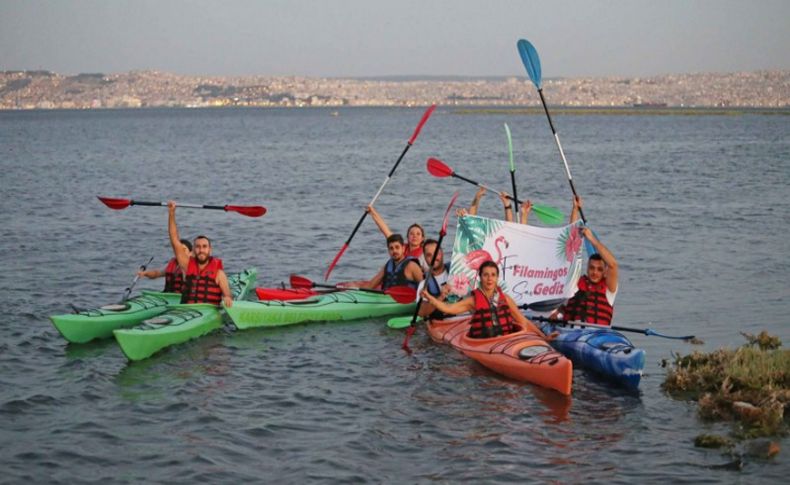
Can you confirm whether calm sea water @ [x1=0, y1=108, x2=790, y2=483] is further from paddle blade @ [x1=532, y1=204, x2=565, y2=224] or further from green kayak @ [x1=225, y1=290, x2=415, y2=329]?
paddle blade @ [x1=532, y1=204, x2=565, y2=224]

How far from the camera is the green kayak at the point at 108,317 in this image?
43.2ft

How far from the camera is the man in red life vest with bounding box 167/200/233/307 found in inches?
538

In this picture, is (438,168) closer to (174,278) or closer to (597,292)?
(597,292)

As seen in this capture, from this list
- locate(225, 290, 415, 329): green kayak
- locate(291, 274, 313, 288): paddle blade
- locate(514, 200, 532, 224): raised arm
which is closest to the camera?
locate(225, 290, 415, 329): green kayak

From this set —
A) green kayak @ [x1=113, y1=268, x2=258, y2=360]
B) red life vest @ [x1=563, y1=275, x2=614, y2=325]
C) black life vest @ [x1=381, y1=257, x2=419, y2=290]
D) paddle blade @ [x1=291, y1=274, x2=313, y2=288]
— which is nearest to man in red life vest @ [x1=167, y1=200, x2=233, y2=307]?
green kayak @ [x1=113, y1=268, x2=258, y2=360]

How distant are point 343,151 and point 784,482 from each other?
189 ft

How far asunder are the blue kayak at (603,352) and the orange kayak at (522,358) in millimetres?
395

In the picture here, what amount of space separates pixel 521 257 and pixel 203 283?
4462 mm

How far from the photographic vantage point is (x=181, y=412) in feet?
35.0

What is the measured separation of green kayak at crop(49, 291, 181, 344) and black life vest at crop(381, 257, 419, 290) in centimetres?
317

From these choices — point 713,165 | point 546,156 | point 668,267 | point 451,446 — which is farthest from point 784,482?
point 546,156

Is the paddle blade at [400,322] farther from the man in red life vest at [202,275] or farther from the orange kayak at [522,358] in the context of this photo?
the man in red life vest at [202,275]

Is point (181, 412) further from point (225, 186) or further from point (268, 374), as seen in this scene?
point (225, 186)

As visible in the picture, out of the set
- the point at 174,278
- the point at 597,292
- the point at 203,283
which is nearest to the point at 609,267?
the point at 597,292
